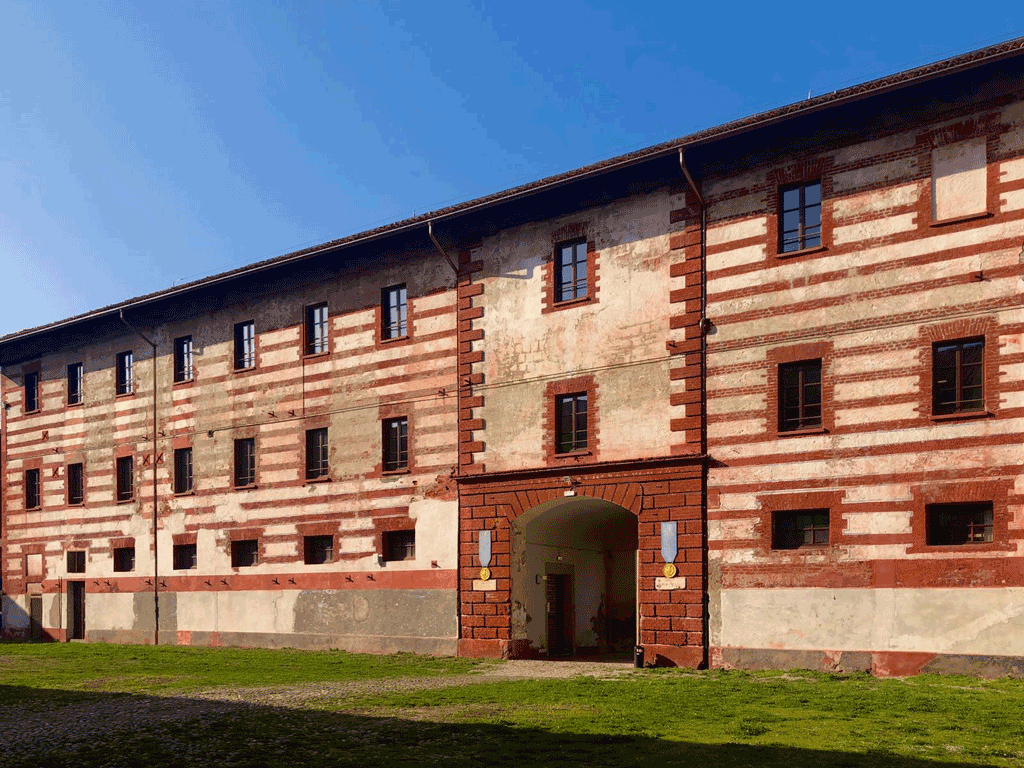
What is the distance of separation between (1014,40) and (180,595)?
998 inches

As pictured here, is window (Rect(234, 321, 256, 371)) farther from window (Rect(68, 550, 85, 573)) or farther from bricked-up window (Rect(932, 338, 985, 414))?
bricked-up window (Rect(932, 338, 985, 414))

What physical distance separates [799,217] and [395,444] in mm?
11519

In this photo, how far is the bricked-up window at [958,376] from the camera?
18.2 m

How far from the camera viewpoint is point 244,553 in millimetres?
28984

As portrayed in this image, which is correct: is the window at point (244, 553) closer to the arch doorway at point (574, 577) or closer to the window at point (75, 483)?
the window at point (75, 483)

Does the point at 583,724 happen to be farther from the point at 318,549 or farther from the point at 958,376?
the point at 318,549

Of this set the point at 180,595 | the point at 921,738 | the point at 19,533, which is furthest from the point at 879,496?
the point at 19,533

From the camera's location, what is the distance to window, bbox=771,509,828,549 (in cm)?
1961

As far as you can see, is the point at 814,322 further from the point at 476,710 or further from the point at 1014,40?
the point at 476,710

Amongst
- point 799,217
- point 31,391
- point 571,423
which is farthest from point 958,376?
point 31,391

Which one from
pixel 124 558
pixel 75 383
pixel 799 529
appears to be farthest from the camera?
pixel 75 383

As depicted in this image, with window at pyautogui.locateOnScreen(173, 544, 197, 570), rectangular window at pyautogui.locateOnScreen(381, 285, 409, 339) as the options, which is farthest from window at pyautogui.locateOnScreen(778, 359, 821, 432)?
window at pyautogui.locateOnScreen(173, 544, 197, 570)

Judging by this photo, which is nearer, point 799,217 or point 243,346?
point 799,217

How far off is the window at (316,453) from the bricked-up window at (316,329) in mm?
2245
